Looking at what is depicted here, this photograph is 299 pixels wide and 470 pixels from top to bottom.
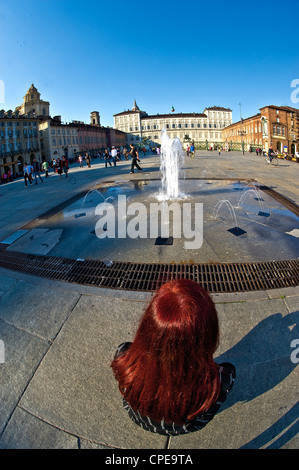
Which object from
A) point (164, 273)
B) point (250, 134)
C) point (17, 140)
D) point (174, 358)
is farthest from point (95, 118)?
point (174, 358)

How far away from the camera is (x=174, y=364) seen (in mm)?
1312

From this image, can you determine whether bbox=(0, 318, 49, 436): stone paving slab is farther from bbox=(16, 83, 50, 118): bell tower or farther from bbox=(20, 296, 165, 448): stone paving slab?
bbox=(16, 83, 50, 118): bell tower

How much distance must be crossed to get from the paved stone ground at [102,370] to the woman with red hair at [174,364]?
87 cm

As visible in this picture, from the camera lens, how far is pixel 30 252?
19.2ft

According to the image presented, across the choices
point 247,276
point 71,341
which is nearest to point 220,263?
point 247,276

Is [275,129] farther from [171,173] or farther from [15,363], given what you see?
[15,363]

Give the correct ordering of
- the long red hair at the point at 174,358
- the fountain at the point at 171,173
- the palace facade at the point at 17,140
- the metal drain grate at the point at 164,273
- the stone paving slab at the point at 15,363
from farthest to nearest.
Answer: the palace facade at the point at 17,140 → the fountain at the point at 171,173 → the metal drain grate at the point at 164,273 → the stone paving slab at the point at 15,363 → the long red hair at the point at 174,358

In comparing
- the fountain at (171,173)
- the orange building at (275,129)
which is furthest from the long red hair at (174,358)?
the orange building at (275,129)

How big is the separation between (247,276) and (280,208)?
A: 4.88 meters

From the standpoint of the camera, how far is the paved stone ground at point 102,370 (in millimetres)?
2123

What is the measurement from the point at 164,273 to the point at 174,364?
10.5 ft

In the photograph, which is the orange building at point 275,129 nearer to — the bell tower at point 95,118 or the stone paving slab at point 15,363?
the stone paving slab at point 15,363

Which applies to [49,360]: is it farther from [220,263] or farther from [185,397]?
[220,263]

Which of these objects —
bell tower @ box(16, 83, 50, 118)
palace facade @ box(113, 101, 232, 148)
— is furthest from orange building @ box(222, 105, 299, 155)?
bell tower @ box(16, 83, 50, 118)
